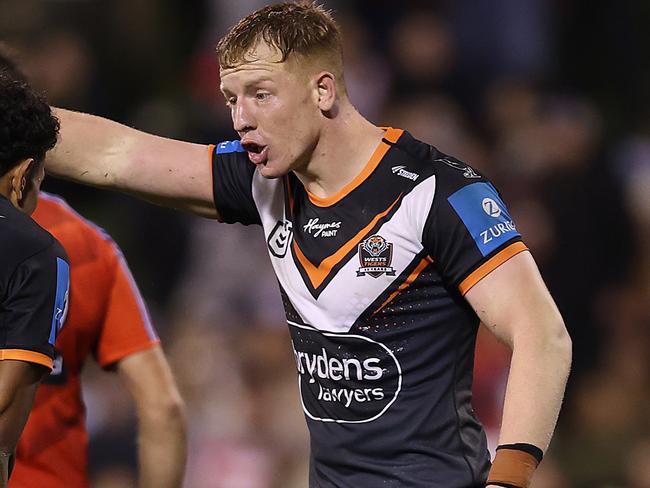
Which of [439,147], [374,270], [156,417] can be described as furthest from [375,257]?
[439,147]

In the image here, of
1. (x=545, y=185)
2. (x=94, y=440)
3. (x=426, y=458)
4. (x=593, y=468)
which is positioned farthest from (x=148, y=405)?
(x=545, y=185)

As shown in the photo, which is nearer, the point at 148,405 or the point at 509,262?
the point at 509,262

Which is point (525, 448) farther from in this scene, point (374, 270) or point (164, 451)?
point (164, 451)

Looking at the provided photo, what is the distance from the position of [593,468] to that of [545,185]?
5.08 feet

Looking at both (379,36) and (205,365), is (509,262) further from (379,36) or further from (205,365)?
(379,36)

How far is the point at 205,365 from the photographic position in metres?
6.85

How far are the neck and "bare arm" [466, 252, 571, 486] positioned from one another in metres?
0.46

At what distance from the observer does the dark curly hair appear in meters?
2.82

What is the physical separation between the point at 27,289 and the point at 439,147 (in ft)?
16.1

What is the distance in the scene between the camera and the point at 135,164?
11.9 ft

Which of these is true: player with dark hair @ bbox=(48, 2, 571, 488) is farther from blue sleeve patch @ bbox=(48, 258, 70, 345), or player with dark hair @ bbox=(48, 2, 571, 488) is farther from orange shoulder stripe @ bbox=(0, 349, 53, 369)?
orange shoulder stripe @ bbox=(0, 349, 53, 369)

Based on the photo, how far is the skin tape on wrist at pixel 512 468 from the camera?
299 centimetres

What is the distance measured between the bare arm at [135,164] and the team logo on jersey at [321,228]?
351mm

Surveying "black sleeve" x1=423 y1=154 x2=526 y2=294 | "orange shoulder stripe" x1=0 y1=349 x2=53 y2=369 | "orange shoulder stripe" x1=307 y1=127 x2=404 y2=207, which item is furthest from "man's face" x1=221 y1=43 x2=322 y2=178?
"orange shoulder stripe" x1=0 y1=349 x2=53 y2=369
